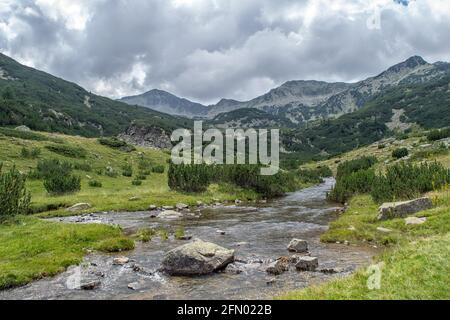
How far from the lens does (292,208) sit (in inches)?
1545

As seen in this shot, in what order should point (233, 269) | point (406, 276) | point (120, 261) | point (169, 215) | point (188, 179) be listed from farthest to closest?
1. point (188, 179)
2. point (169, 215)
3. point (120, 261)
4. point (233, 269)
5. point (406, 276)

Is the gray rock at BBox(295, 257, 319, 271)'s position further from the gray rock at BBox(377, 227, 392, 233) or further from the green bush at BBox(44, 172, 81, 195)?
the green bush at BBox(44, 172, 81, 195)

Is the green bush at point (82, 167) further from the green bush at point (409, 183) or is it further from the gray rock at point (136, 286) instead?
the gray rock at point (136, 286)

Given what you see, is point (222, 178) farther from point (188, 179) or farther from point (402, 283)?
point (402, 283)

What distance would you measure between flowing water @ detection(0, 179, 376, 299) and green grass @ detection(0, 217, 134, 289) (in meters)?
0.66

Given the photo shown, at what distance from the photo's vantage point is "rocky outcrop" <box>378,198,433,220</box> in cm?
2425

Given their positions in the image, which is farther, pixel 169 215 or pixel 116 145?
pixel 116 145

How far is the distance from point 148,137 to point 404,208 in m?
151

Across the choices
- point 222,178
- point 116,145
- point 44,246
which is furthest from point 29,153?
point 44,246

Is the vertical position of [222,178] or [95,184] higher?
[222,178]

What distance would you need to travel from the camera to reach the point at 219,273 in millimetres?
16094

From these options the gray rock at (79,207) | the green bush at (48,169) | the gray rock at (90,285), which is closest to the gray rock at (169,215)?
the gray rock at (79,207)

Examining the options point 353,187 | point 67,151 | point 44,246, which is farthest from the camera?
point 67,151
